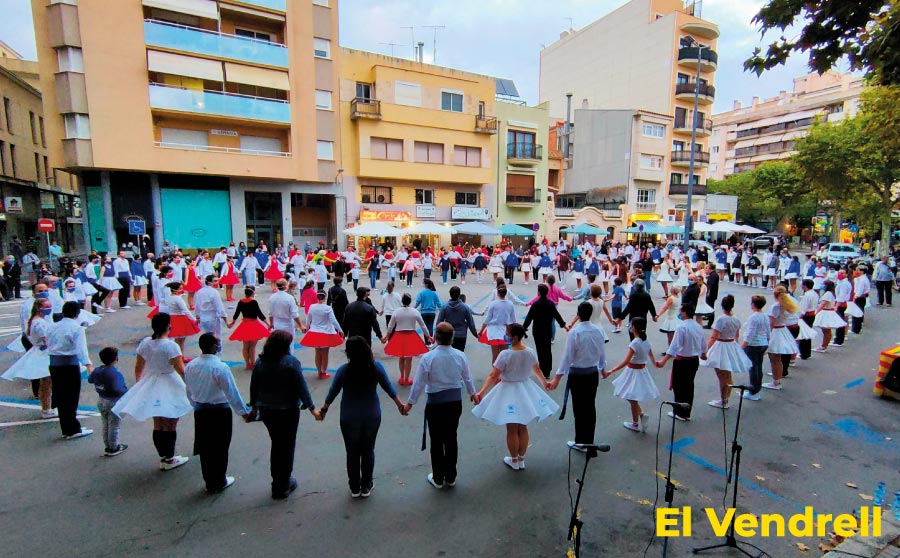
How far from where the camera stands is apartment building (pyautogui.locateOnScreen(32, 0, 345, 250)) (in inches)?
882

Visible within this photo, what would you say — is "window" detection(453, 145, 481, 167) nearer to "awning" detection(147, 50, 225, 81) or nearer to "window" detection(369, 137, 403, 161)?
"window" detection(369, 137, 403, 161)

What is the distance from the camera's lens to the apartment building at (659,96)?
4159 centimetres

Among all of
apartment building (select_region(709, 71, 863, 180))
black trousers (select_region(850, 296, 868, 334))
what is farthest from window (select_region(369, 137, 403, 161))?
apartment building (select_region(709, 71, 863, 180))

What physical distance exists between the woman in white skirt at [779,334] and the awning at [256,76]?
2643cm

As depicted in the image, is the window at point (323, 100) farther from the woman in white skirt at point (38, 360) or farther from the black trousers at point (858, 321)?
the black trousers at point (858, 321)

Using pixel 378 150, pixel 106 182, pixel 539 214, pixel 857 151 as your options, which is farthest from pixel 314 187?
pixel 857 151

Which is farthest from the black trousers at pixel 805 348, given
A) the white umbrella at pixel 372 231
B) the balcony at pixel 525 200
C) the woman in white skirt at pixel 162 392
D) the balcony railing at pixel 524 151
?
the balcony railing at pixel 524 151

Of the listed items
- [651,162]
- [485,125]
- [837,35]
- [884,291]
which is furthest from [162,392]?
[651,162]

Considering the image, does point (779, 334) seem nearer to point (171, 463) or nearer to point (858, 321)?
point (858, 321)

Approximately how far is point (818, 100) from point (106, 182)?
241ft

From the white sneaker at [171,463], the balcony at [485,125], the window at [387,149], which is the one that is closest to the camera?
the white sneaker at [171,463]

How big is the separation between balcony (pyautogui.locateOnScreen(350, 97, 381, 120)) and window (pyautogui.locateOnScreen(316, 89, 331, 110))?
1.53m

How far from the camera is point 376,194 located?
31.2 m

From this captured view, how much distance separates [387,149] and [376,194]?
3046 millimetres
